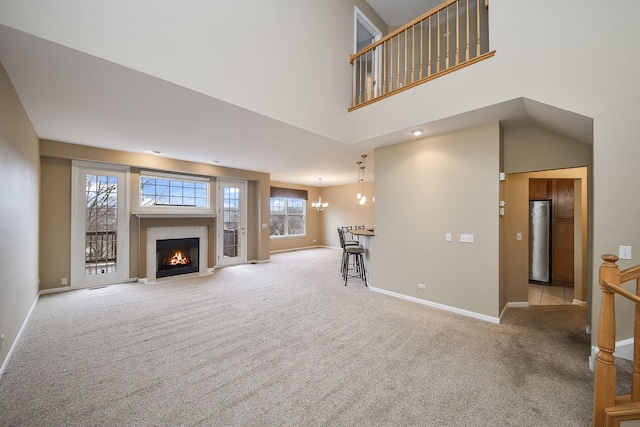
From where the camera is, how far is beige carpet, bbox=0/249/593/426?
1.81 metres

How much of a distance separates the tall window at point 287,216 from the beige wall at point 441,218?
5.57 m

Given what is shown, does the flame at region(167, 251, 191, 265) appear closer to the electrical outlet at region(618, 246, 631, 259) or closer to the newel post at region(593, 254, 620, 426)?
the newel post at region(593, 254, 620, 426)

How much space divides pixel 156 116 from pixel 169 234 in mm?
3248

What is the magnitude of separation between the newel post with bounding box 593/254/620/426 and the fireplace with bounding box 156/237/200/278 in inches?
257

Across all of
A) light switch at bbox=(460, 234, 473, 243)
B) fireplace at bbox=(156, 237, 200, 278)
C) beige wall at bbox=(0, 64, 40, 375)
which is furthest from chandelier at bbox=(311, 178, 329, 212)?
A: beige wall at bbox=(0, 64, 40, 375)

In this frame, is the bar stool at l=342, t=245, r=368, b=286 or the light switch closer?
the light switch

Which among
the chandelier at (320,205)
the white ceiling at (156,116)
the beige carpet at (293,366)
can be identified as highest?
the white ceiling at (156,116)

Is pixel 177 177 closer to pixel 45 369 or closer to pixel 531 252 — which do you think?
pixel 45 369

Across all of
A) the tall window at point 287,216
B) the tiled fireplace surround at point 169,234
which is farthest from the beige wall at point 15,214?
the tall window at point 287,216

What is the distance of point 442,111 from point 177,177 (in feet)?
18.9

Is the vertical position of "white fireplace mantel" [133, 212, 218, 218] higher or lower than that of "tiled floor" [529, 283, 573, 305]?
higher

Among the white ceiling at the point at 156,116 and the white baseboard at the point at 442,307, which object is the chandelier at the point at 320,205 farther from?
the white baseboard at the point at 442,307

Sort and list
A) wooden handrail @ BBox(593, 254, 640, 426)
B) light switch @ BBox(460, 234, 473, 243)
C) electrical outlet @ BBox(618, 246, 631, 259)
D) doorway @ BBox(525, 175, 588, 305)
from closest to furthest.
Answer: wooden handrail @ BBox(593, 254, 640, 426) → electrical outlet @ BBox(618, 246, 631, 259) → light switch @ BBox(460, 234, 473, 243) → doorway @ BBox(525, 175, 588, 305)

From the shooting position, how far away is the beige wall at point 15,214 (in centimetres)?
233
